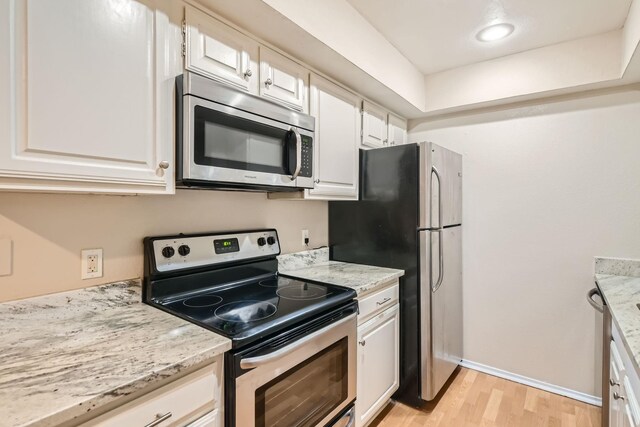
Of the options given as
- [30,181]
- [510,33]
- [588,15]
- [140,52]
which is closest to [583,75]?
[588,15]

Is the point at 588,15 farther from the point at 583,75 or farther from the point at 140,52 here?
the point at 140,52

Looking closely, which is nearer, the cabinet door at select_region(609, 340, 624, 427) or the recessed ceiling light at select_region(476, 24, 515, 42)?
the cabinet door at select_region(609, 340, 624, 427)

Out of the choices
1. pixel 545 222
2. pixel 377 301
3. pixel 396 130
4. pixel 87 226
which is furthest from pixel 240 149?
pixel 545 222

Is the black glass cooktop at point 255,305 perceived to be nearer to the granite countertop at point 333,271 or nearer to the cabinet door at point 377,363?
the granite countertop at point 333,271

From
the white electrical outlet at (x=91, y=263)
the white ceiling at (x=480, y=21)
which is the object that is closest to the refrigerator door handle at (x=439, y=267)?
the white ceiling at (x=480, y=21)

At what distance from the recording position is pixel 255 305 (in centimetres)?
141

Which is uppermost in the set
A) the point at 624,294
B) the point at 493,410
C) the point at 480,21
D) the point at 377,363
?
the point at 480,21

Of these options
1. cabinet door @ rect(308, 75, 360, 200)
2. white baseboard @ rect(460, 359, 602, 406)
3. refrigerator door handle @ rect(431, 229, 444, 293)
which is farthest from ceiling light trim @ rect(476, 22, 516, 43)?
white baseboard @ rect(460, 359, 602, 406)

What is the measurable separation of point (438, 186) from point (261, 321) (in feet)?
4.88

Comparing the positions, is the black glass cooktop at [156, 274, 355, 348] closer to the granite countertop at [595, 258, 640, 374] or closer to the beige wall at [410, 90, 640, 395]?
the granite countertop at [595, 258, 640, 374]

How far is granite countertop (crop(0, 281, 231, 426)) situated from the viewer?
2.34 feet

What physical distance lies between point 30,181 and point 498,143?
278 cm

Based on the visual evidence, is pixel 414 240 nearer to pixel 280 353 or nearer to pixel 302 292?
pixel 302 292

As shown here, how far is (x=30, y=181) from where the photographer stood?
0.92m
